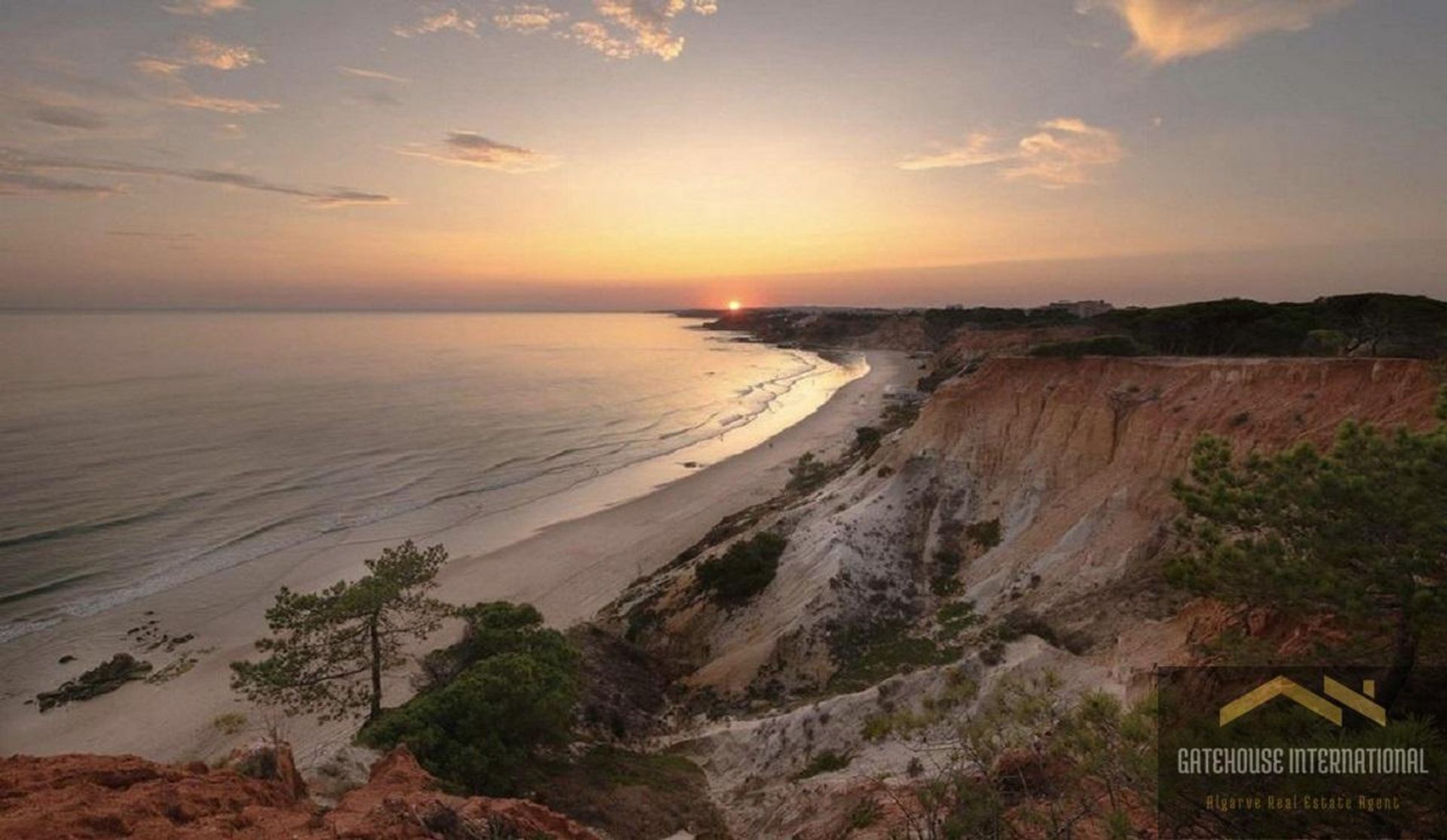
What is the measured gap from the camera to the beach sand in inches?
909

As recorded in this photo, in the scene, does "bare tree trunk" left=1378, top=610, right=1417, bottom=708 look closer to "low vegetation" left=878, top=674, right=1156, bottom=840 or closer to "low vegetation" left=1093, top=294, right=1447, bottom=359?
"low vegetation" left=878, top=674, right=1156, bottom=840

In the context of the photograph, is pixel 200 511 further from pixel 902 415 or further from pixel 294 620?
pixel 902 415

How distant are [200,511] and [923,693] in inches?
1839

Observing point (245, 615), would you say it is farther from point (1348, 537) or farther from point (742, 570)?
point (1348, 537)

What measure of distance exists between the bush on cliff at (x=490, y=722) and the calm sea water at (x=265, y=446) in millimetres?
27705

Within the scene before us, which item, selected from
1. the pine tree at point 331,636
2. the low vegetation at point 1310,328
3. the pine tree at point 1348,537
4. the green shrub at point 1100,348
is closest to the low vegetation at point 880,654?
the pine tree at point 1348,537

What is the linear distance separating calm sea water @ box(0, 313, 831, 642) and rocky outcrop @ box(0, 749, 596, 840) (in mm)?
29076

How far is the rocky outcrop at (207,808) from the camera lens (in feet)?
28.2

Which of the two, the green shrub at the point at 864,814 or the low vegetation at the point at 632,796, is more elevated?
the green shrub at the point at 864,814

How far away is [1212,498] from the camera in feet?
37.9

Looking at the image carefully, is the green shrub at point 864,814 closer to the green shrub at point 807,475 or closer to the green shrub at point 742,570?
the green shrub at point 742,570

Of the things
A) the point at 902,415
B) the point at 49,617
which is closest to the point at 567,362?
the point at 902,415

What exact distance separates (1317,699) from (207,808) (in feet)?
51.4

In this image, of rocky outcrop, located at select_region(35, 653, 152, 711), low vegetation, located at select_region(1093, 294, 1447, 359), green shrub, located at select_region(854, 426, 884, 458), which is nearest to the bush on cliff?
rocky outcrop, located at select_region(35, 653, 152, 711)
